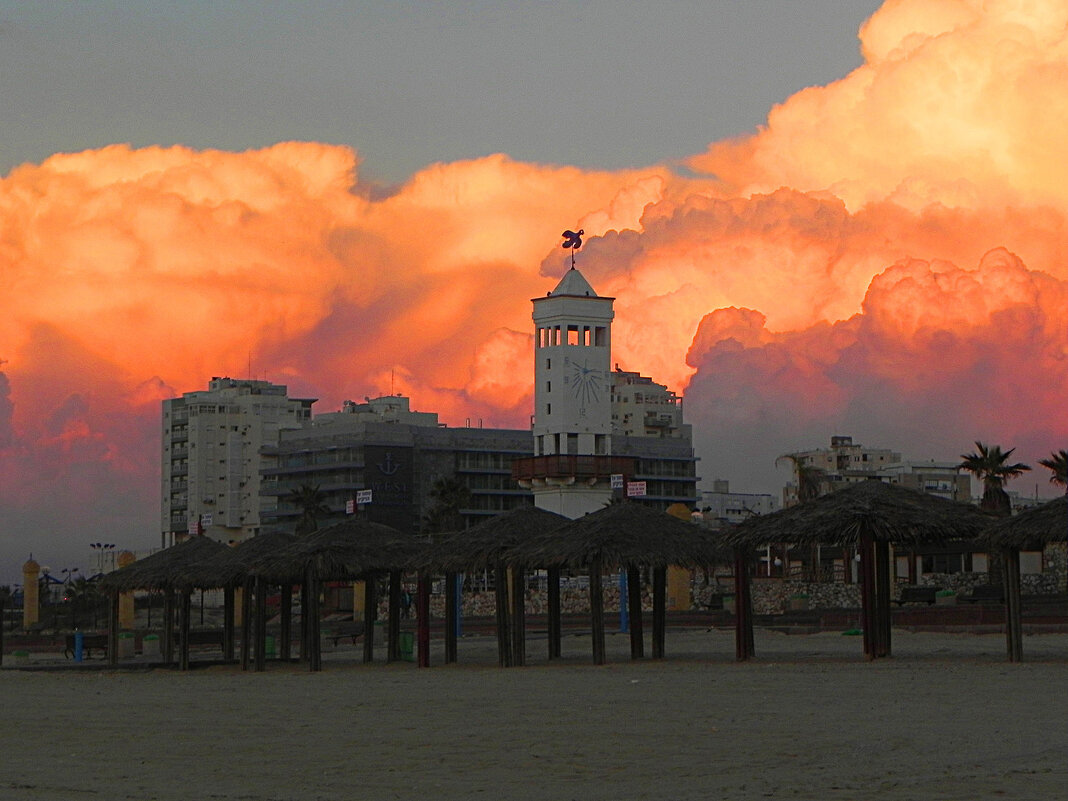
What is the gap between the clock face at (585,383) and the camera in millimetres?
69125

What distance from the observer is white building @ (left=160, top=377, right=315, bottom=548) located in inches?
4870

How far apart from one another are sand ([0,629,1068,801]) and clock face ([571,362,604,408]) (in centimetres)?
4220

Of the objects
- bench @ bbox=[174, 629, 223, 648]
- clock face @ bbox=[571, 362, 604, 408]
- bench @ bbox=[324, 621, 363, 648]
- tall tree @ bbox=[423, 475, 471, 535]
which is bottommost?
bench @ bbox=[324, 621, 363, 648]

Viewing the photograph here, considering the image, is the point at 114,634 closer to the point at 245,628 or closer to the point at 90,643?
the point at 245,628

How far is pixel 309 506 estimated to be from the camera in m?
95.1

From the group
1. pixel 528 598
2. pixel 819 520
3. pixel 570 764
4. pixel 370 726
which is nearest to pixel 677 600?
pixel 528 598

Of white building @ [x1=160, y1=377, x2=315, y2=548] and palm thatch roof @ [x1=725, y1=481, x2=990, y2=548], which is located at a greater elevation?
white building @ [x1=160, y1=377, x2=315, y2=548]

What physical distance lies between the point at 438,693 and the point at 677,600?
37190 mm

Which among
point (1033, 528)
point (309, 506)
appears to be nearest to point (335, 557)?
point (1033, 528)

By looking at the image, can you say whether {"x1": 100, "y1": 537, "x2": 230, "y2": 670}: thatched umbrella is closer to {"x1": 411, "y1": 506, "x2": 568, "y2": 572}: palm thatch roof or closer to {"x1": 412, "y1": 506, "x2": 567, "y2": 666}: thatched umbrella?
{"x1": 411, "y1": 506, "x2": 568, "y2": 572}: palm thatch roof

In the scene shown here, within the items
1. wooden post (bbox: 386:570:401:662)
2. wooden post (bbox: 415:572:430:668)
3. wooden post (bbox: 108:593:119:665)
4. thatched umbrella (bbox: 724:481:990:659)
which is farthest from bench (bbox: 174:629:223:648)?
thatched umbrella (bbox: 724:481:990:659)

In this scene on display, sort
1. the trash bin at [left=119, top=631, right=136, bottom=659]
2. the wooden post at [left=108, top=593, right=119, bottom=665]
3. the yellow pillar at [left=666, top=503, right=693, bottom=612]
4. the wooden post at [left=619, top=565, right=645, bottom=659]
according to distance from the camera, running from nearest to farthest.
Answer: the wooden post at [left=619, top=565, right=645, bottom=659] → the wooden post at [left=108, top=593, right=119, bottom=665] → the trash bin at [left=119, top=631, right=136, bottom=659] → the yellow pillar at [left=666, top=503, right=693, bottom=612]

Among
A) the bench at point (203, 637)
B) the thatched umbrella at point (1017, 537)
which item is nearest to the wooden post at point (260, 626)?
the bench at point (203, 637)

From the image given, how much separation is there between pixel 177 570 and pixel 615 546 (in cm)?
1134
